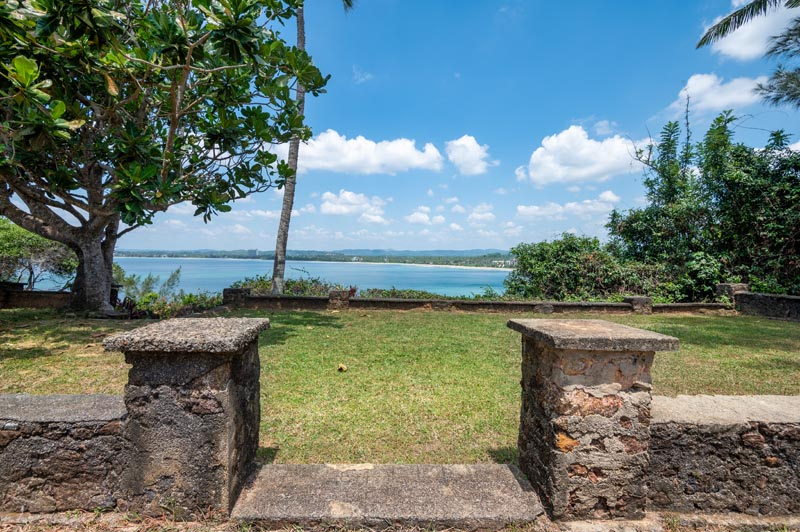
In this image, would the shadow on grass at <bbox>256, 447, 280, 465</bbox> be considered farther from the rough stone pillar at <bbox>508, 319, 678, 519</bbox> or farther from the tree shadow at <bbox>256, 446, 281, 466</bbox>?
the rough stone pillar at <bbox>508, 319, 678, 519</bbox>

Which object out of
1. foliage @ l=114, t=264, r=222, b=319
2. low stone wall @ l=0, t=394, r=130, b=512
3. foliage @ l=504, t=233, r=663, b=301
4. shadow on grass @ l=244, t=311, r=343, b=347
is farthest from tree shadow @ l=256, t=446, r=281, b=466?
foliage @ l=504, t=233, r=663, b=301

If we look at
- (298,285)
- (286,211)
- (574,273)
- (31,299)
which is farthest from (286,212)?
(574,273)

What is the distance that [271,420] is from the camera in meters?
3.38

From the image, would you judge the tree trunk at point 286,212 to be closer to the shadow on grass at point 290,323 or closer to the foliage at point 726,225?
the shadow on grass at point 290,323

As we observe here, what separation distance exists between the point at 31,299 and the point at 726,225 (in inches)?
737

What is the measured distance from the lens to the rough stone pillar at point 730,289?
10180 millimetres

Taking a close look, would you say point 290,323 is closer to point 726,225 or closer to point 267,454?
point 267,454

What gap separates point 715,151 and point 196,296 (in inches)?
632

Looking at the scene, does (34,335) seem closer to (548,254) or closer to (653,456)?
(653,456)

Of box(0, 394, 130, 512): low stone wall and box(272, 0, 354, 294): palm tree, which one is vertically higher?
box(272, 0, 354, 294): palm tree

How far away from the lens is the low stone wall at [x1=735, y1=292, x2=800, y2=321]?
8.76 meters

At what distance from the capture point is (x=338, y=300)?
10.1 m

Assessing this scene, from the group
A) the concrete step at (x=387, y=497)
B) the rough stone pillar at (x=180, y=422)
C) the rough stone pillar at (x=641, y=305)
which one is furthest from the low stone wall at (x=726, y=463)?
the rough stone pillar at (x=641, y=305)

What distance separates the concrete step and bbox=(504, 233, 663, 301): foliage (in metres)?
10.6
